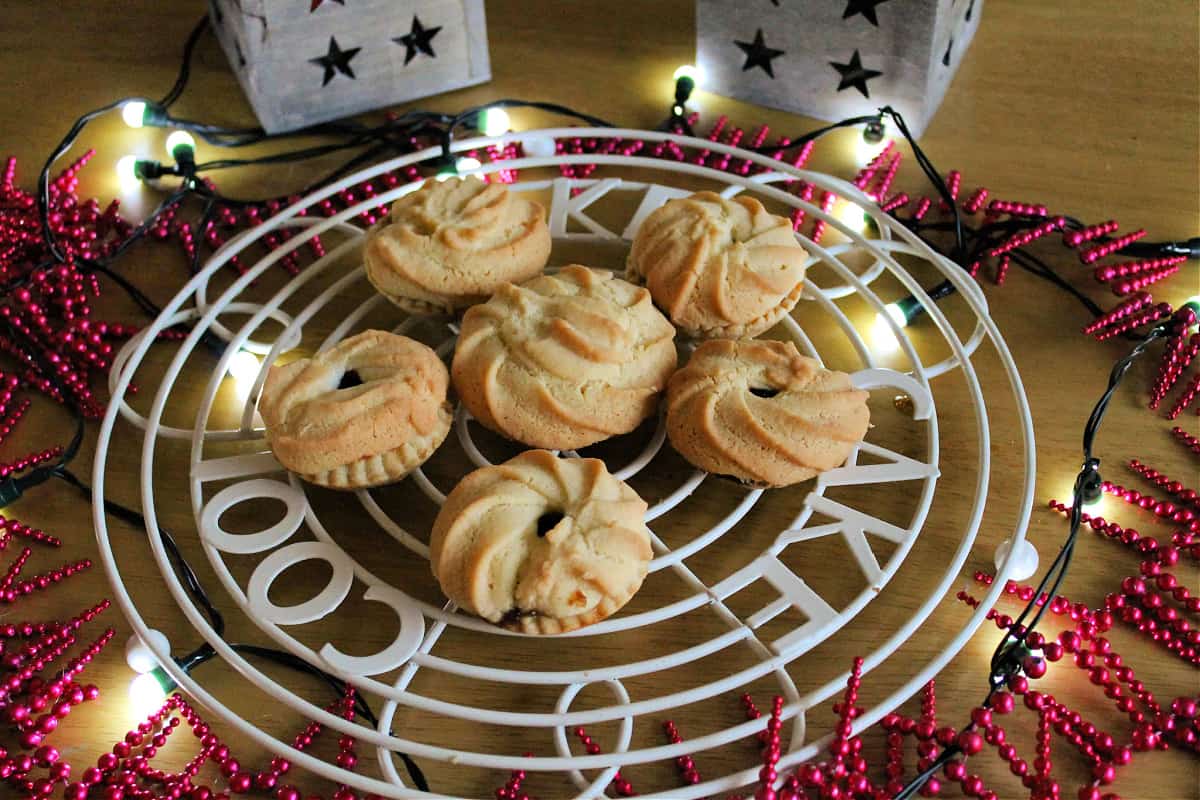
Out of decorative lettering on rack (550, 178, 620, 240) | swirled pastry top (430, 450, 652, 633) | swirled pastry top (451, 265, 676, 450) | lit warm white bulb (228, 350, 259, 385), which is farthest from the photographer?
decorative lettering on rack (550, 178, 620, 240)

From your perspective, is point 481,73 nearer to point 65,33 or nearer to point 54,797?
point 65,33

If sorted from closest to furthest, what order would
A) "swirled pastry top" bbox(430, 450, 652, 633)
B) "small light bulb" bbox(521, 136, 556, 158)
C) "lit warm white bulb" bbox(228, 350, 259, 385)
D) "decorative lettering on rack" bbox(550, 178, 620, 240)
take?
"swirled pastry top" bbox(430, 450, 652, 633)
"lit warm white bulb" bbox(228, 350, 259, 385)
"decorative lettering on rack" bbox(550, 178, 620, 240)
"small light bulb" bbox(521, 136, 556, 158)

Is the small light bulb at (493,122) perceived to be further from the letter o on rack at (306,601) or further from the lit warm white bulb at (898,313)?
the letter o on rack at (306,601)

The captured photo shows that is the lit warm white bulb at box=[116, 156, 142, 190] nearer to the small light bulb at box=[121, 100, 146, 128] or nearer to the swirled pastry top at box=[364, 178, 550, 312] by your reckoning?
the small light bulb at box=[121, 100, 146, 128]

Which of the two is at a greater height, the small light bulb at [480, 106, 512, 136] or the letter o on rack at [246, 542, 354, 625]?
the small light bulb at [480, 106, 512, 136]

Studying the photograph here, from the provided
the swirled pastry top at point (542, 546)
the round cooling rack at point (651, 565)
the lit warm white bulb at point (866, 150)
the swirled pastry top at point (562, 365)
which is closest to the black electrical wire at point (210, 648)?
the round cooling rack at point (651, 565)

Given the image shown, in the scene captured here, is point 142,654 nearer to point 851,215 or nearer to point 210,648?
point 210,648

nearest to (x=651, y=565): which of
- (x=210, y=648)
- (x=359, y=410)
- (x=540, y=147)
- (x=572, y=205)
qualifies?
(x=359, y=410)

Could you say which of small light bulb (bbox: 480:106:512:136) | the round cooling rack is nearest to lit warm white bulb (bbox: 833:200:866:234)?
the round cooling rack

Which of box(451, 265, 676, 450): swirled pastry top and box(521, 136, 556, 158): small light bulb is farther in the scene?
box(521, 136, 556, 158): small light bulb
